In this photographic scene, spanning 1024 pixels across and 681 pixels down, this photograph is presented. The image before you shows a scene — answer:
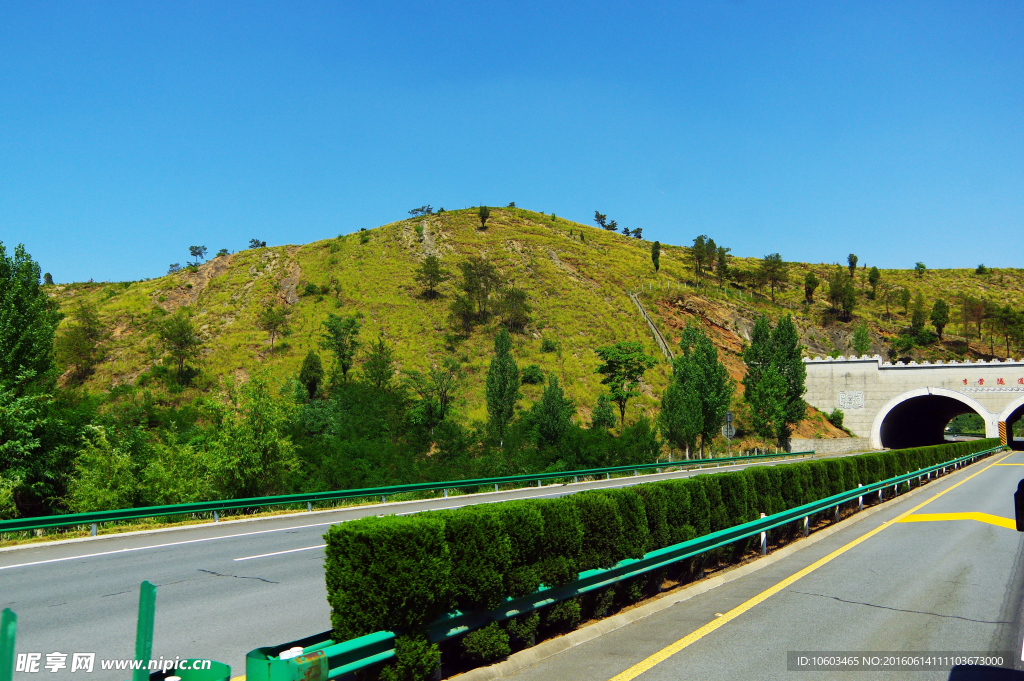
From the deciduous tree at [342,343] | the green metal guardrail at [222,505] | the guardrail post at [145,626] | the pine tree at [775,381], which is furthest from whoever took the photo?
the deciduous tree at [342,343]

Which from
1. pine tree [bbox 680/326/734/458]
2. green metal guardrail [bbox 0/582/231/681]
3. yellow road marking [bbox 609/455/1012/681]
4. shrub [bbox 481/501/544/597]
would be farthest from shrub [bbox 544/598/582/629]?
pine tree [bbox 680/326/734/458]

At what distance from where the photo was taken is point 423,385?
161 ft

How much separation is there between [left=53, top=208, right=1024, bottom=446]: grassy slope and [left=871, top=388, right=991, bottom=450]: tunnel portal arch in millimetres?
6700

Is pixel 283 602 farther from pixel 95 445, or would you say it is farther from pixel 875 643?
pixel 95 445

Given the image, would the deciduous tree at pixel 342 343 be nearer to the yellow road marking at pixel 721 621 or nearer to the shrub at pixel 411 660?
the yellow road marking at pixel 721 621

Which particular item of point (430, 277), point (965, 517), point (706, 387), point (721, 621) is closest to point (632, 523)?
point (721, 621)

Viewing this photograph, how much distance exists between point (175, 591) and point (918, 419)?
86651 millimetres

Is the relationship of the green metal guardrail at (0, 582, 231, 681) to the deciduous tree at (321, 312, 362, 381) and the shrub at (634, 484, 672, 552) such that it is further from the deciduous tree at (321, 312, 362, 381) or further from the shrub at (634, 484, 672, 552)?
the deciduous tree at (321, 312, 362, 381)

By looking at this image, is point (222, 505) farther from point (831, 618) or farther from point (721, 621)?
point (831, 618)

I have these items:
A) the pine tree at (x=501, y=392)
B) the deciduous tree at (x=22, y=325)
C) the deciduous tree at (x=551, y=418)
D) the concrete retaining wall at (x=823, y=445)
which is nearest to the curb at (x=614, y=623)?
the deciduous tree at (x=22, y=325)

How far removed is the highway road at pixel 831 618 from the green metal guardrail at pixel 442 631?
0.54m

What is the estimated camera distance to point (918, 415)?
74438 mm

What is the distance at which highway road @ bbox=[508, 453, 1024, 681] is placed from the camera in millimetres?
5770

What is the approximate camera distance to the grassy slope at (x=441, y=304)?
58119 mm
